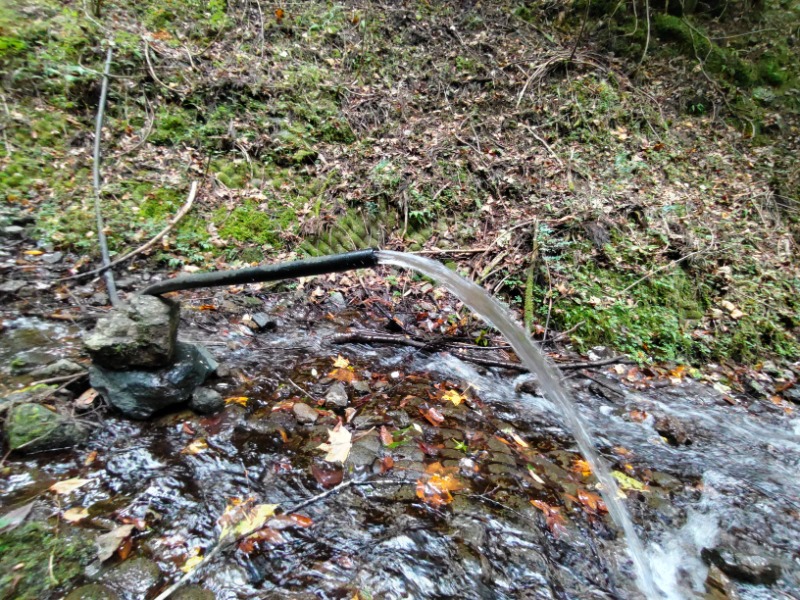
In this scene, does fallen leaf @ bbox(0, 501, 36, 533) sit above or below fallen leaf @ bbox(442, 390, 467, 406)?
below

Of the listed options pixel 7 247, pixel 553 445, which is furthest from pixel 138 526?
pixel 7 247

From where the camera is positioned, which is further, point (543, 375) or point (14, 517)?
point (543, 375)

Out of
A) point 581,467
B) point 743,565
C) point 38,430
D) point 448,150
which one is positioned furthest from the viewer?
point 448,150

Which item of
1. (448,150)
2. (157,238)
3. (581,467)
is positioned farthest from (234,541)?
(448,150)

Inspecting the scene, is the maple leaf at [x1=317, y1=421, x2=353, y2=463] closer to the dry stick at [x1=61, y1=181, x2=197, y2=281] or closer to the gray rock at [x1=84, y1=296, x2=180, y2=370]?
the gray rock at [x1=84, y1=296, x2=180, y2=370]

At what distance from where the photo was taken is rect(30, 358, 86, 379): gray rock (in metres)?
2.93

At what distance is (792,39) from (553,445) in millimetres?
12673

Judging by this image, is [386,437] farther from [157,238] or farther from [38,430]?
[157,238]

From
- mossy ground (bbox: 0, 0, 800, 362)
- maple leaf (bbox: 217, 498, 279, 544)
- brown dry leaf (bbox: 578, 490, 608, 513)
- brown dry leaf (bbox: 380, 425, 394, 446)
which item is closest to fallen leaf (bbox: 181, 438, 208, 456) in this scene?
maple leaf (bbox: 217, 498, 279, 544)

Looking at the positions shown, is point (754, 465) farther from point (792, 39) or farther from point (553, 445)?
point (792, 39)

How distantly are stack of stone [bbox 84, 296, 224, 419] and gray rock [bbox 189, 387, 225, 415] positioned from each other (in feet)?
0.31

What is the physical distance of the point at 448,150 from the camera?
6.93m

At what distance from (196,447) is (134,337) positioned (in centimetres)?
84

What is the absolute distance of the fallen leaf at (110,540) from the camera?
1926 millimetres
